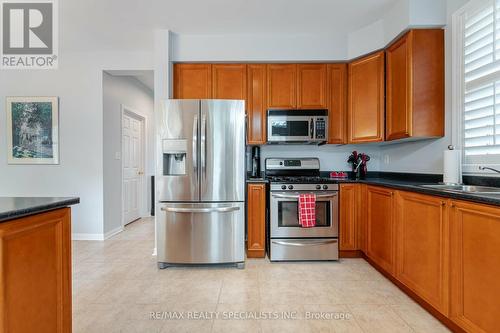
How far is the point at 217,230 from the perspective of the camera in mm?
2697

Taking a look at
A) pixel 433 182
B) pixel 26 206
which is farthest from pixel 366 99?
pixel 26 206

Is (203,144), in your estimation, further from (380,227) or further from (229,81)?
(380,227)

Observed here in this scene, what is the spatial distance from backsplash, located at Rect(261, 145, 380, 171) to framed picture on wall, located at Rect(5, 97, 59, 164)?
3.03 m

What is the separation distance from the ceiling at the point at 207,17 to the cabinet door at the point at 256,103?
467 millimetres

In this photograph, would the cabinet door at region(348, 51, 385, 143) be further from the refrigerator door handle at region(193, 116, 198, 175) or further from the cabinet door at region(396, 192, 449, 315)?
the refrigerator door handle at region(193, 116, 198, 175)

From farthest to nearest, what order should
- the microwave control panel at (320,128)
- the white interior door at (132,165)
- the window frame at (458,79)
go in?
the white interior door at (132,165) < the microwave control panel at (320,128) < the window frame at (458,79)

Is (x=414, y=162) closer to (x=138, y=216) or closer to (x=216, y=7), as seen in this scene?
(x=216, y=7)

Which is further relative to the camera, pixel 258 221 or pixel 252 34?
pixel 252 34

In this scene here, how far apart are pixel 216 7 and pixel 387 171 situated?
2771mm

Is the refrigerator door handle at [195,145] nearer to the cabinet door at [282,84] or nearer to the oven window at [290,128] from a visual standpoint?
the oven window at [290,128]

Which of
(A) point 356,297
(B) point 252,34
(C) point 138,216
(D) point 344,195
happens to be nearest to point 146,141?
(C) point 138,216

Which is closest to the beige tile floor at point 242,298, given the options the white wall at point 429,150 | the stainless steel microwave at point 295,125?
the white wall at point 429,150

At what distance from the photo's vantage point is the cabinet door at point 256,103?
3.27 m

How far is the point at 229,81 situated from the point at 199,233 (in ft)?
6.22
